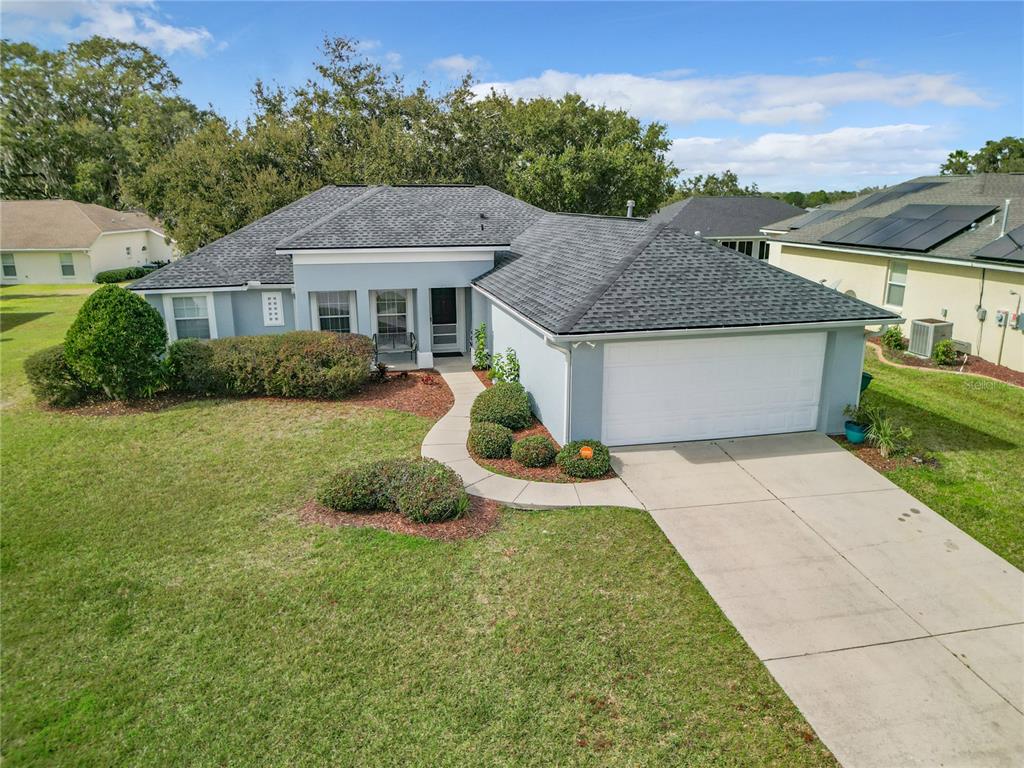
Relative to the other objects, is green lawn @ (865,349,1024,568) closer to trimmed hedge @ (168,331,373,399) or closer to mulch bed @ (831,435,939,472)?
mulch bed @ (831,435,939,472)

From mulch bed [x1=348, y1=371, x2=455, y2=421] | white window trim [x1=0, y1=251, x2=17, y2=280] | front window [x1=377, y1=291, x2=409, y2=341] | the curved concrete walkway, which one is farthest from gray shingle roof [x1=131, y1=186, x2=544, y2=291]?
white window trim [x1=0, y1=251, x2=17, y2=280]

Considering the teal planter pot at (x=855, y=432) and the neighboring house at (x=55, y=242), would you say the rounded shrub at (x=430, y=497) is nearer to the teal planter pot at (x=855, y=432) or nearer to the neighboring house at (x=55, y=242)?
the teal planter pot at (x=855, y=432)

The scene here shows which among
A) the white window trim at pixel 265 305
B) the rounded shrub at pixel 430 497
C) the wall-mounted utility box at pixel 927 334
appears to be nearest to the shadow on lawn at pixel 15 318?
the white window trim at pixel 265 305

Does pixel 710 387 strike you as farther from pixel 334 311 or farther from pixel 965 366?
pixel 334 311

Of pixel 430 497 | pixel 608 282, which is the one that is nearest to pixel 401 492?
pixel 430 497

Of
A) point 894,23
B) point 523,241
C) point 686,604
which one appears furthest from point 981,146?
point 686,604

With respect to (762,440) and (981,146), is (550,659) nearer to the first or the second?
(762,440)
